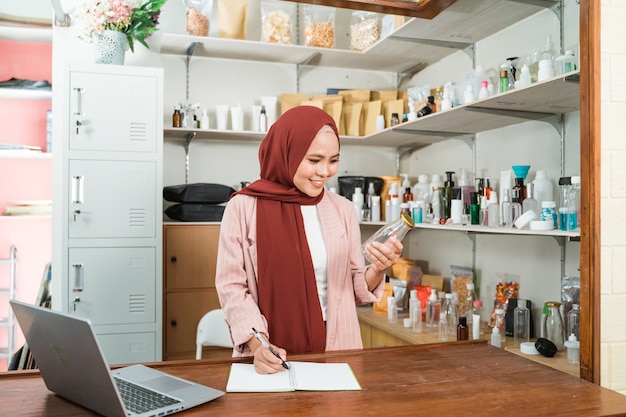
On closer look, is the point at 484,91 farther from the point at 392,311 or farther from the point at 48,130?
the point at 48,130

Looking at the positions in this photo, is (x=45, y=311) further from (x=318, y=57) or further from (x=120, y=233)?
(x=318, y=57)

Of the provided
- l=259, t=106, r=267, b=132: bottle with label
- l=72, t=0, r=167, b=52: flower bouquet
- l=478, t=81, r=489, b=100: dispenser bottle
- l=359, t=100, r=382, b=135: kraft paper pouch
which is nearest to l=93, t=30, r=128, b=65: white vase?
l=72, t=0, r=167, b=52: flower bouquet

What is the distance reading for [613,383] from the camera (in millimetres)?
1346

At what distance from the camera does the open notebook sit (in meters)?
1.16

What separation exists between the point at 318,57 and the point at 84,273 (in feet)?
5.97

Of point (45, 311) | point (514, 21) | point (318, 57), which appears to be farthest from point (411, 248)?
point (45, 311)

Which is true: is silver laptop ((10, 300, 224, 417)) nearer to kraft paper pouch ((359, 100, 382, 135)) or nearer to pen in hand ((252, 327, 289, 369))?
pen in hand ((252, 327, 289, 369))

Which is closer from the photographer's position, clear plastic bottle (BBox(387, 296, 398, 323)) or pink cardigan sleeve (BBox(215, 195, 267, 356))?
pink cardigan sleeve (BBox(215, 195, 267, 356))

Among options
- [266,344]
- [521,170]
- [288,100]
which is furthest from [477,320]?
[288,100]

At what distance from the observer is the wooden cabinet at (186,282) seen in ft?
10.0

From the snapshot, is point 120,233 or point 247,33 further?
point 247,33

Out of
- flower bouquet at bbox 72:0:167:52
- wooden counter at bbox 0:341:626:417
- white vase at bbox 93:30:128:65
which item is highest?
flower bouquet at bbox 72:0:167:52

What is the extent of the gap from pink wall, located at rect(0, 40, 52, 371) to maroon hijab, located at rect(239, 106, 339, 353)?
260cm

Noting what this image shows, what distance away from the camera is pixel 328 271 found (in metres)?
1.69
